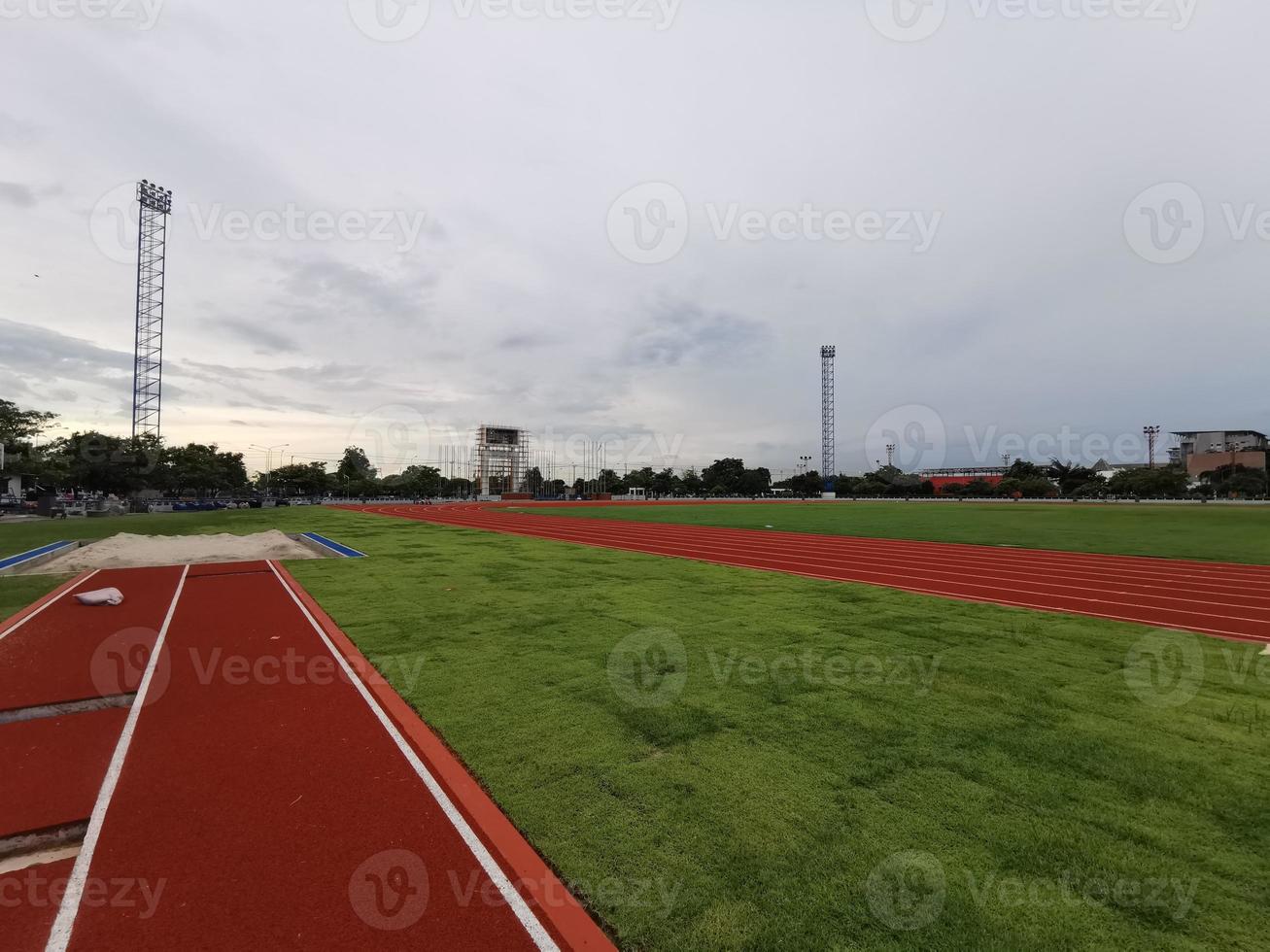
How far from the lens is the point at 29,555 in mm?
16391

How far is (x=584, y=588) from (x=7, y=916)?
856 centimetres

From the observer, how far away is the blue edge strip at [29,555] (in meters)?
14.9

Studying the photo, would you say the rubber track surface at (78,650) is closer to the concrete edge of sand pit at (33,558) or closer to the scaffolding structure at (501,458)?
the concrete edge of sand pit at (33,558)

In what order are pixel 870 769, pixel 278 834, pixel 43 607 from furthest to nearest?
pixel 43 607
pixel 870 769
pixel 278 834

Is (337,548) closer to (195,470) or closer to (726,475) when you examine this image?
(195,470)

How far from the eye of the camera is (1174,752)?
439 centimetres

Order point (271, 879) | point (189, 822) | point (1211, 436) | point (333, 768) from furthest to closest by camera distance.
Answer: point (1211, 436), point (333, 768), point (189, 822), point (271, 879)

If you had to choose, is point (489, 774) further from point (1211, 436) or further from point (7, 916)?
point (1211, 436)

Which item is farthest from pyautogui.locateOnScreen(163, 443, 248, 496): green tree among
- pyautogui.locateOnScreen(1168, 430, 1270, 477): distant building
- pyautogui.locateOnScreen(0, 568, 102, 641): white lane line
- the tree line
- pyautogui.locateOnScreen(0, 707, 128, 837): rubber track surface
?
pyautogui.locateOnScreen(1168, 430, 1270, 477): distant building

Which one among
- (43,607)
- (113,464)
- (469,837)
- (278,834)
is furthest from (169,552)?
(113,464)

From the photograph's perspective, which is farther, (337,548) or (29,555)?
(337,548)

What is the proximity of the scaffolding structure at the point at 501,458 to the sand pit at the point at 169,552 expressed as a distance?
107 m

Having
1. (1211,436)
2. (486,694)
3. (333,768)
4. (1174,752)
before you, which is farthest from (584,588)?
(1211,436)

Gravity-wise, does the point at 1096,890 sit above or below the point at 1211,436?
below
